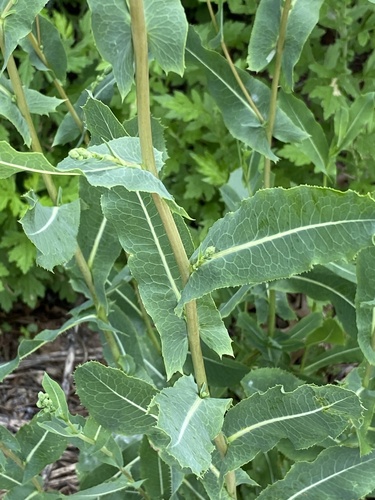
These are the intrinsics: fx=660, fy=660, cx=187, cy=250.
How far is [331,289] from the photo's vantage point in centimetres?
129

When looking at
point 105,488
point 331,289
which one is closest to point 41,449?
point 105,488

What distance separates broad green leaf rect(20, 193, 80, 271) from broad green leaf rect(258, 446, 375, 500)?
0.49 metres

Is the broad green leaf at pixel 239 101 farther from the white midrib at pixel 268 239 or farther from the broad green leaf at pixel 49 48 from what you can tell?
the white midrib at pixel 268 239

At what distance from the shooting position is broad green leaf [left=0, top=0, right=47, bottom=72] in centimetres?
81

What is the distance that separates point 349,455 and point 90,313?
483 mm

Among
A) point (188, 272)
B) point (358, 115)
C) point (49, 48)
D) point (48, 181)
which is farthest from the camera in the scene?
point (358, 115)

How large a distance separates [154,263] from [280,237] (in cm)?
17

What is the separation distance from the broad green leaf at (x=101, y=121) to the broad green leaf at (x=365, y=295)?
0.38 metres

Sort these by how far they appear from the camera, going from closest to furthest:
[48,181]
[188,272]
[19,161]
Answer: [19,161] → [188,272] → [48,181]

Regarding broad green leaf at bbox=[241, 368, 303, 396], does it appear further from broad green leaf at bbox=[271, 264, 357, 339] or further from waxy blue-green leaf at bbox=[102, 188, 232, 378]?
waxy blue-green leaf at bbox=[102, 188, 232, 378]

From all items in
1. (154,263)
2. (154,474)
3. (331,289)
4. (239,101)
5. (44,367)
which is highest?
(239,101)

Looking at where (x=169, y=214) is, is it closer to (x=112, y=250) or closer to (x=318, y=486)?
(x=112, y=250)

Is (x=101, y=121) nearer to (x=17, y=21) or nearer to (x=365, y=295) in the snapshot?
(x=17, y=21)

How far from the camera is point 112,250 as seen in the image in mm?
1121
